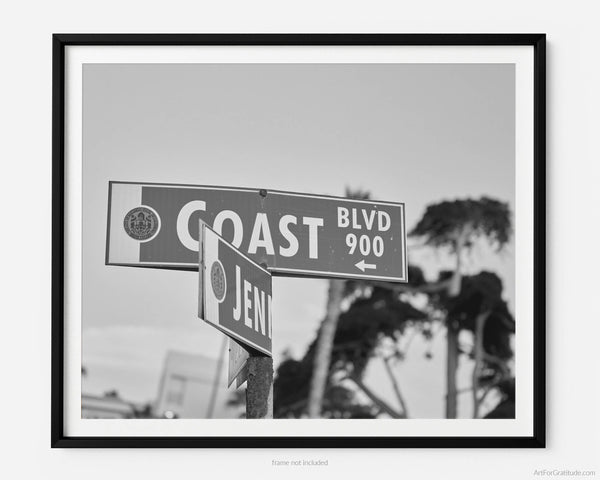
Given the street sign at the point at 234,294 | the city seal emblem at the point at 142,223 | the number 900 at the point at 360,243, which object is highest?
the city seal emblem at the point at 142,223

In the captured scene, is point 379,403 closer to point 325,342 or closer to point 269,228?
point 325,342

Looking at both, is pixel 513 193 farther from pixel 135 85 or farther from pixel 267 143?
pixel 135 85

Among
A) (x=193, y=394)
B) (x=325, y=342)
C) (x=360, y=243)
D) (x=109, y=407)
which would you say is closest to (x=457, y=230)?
(x=360, y=243)

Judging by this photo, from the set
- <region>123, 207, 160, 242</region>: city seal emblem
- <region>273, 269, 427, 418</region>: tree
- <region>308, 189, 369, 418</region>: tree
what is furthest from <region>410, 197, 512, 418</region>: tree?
<region>123, 207, 160, 242</region>: city seal emblem

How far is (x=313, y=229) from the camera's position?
2340mm

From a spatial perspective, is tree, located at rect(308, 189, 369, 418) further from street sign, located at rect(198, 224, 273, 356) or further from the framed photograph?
street sign, located at rect(198, 224, 273, 356)

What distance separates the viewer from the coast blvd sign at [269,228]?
230 cm

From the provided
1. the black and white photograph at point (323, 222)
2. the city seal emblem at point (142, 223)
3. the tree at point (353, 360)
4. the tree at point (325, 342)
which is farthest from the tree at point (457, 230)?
the city seal emblem at point (142, 223)
